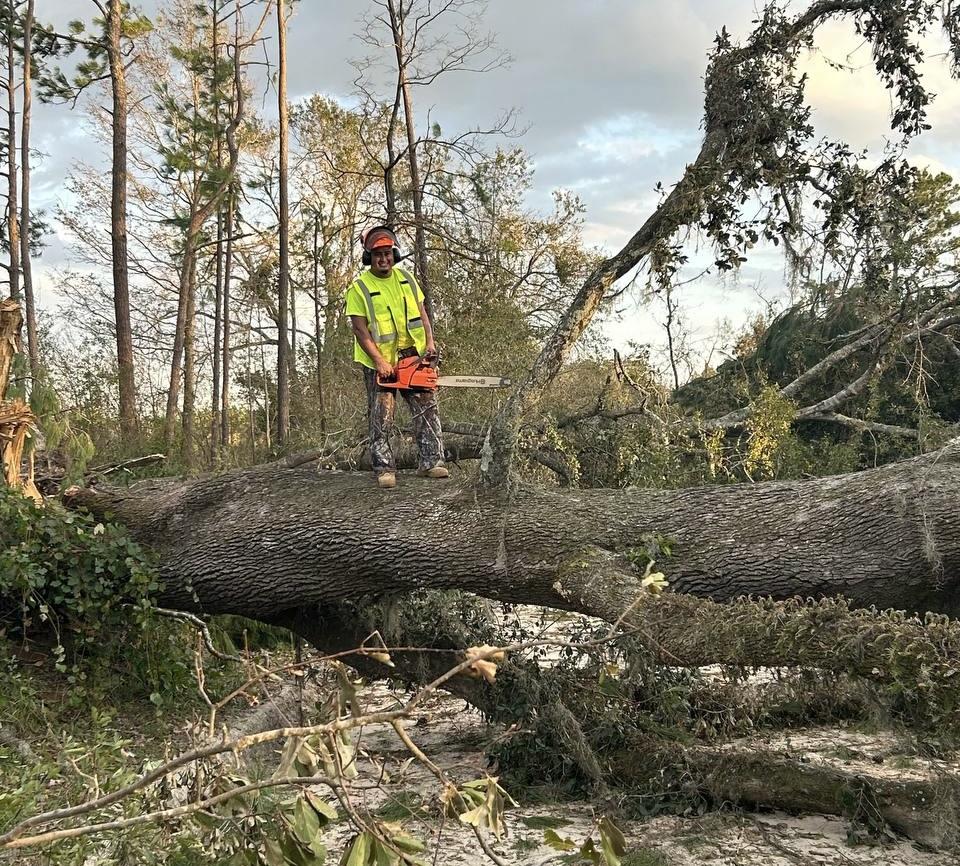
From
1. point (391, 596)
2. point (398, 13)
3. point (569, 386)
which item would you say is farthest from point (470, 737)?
point (398, 13)

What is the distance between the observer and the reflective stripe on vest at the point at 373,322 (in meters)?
5.32

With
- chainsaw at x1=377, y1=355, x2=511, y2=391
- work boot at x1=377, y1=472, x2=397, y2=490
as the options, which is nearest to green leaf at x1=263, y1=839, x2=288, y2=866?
work boot at x1=377, y1=472, x2=397, y2=490

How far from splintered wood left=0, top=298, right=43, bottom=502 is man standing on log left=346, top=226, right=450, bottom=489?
7.65 ft

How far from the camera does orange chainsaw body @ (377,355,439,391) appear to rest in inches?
208

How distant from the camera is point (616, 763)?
501 cm

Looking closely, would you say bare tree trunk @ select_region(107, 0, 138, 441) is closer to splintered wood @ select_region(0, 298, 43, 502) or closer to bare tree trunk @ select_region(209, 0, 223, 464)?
bare tree trunk @ select_region(209, 0, 223, 464)

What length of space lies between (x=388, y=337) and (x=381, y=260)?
1.63 feet

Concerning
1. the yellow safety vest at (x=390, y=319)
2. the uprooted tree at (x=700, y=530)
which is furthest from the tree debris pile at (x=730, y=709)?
the yellow safety vest at (x=390, y=319)

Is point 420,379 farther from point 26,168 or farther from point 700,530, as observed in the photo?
point 26,168

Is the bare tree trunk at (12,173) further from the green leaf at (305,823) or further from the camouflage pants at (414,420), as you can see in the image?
the green leaf at (305,823)

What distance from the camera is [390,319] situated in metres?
5.39

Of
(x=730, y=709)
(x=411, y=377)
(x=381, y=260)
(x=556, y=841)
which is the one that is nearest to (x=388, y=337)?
(x=411, y=377)

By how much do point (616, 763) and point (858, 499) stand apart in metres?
2.14

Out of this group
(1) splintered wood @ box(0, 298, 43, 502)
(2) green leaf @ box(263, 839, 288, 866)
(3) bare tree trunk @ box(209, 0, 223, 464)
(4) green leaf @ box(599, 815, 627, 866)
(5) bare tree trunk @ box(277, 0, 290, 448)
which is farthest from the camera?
(3) bare tree trunk @ box(209, 0, 223, 464)
